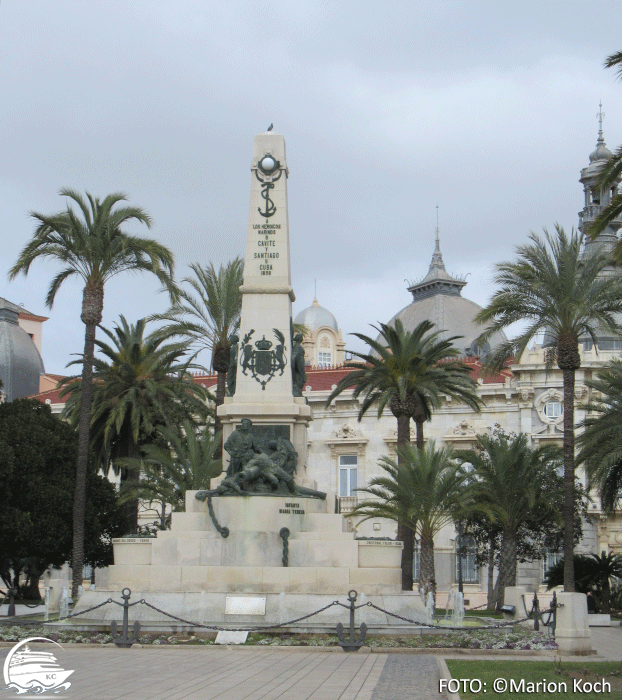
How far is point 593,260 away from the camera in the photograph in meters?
32.2

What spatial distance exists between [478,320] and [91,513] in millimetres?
15854

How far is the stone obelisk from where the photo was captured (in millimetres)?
27047

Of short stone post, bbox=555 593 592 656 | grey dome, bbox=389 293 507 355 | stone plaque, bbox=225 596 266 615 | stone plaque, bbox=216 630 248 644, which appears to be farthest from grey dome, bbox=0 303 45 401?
short stone post, bbox=555 593 592 656

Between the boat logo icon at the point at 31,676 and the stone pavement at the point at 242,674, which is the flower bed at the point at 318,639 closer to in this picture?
the stone pavement at the point at 242,674

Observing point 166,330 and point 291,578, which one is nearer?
point 291,578

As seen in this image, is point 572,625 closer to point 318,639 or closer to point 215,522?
point 318,639

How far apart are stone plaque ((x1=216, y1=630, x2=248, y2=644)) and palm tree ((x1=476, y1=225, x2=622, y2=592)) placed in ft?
43.2

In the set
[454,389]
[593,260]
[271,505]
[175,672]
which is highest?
[593,260]

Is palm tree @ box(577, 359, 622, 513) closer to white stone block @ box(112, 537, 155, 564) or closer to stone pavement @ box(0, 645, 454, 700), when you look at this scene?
white stone block @ box(112, 537, 155, 564)

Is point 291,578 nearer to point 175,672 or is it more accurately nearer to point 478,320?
point 175,672

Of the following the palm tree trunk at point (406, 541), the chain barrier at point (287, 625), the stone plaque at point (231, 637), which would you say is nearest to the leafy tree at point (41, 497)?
the palm tree trunk at point (406, 541)

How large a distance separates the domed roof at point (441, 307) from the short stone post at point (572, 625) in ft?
183

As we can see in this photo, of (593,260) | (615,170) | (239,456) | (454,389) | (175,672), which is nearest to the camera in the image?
(175,672)

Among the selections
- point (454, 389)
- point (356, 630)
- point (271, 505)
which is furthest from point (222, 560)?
point (454, 389)
